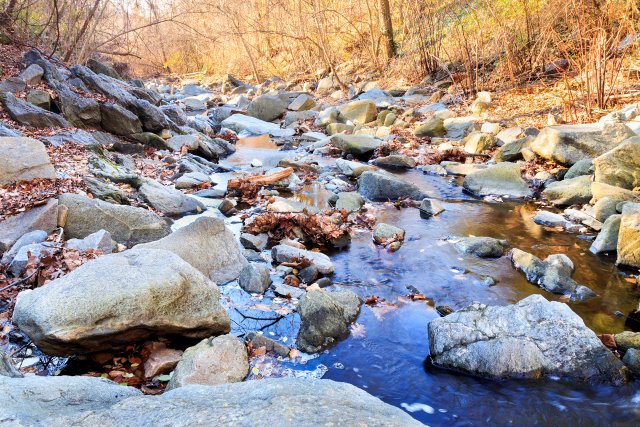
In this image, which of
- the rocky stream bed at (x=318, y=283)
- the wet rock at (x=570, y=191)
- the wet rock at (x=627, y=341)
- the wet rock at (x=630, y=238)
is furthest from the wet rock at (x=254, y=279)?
the wet rock at (x=570, y=191)

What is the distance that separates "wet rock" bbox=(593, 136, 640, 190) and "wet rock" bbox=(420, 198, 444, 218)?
2657 millimetres

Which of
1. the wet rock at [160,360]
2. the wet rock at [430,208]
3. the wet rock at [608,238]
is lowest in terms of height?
the wet rock at [608,238]

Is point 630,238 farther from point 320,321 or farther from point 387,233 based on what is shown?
point 320,321

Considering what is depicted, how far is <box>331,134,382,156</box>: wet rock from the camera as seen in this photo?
1245 cm

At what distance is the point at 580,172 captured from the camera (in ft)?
29.1

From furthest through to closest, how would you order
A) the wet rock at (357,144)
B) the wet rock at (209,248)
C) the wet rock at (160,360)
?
1. the wet rock at (357,144)
2. the wet rock at (209,248)
3. the wet rock at (160,360)

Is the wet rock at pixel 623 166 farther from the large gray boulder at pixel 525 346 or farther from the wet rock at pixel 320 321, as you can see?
the wet rock at pixel 320 321

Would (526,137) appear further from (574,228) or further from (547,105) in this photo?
(574,228)

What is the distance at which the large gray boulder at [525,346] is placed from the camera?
391 centimetres

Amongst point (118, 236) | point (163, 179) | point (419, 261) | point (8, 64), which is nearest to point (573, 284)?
point (419, 261)

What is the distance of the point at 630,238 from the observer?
590 centimetres

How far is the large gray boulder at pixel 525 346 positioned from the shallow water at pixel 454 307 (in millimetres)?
95

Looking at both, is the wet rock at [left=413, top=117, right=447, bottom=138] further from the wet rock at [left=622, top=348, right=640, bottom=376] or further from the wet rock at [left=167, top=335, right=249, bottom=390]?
the wet rock at [left=167, top=335, right=249, bottom=390]

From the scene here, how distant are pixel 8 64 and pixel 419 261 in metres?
11.6
